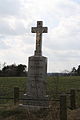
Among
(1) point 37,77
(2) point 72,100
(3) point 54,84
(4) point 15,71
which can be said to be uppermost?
(4) point 15,71

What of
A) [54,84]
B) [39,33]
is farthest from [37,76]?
[54,84]

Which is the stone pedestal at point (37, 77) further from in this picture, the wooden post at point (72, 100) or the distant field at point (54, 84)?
the wooden post at point (72, 100)

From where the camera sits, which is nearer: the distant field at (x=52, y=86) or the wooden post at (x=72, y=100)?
the distant field at (x=52, y=86)

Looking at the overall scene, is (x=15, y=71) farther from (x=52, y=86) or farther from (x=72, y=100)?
(x=72, y=100)

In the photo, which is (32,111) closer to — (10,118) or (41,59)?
(10,118)

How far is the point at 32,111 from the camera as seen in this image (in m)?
13.1

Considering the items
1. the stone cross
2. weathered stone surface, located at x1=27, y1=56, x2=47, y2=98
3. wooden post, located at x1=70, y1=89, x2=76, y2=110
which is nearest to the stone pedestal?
weathered stone surface, located at x1=27, y1=56, x2=47, y2=98

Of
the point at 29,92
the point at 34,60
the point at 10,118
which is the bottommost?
the point at 10,118

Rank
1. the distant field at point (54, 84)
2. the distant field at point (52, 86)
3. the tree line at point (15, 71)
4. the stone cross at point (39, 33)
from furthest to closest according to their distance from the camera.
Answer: the tree line at point (15, 71), the stone cross at point (39, 33), the distant field at point (52, 86), the distant field at point (54, 84)

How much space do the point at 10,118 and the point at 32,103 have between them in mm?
1832

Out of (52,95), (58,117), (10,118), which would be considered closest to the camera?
(58,117)

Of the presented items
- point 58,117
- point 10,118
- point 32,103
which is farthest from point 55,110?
point 32,103

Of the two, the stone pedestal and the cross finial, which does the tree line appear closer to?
the cross finial

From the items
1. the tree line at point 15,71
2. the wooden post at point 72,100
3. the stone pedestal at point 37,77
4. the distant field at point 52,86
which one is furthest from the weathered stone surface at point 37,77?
the tree line at point 15,71
